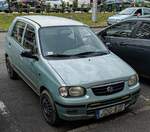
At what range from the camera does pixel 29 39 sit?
6215mm

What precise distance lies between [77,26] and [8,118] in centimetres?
218

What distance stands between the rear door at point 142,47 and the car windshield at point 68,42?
1.24 meters

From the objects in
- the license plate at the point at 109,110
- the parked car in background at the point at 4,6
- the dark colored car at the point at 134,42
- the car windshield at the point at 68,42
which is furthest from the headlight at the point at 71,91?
the parked car in background at the point at 4,6

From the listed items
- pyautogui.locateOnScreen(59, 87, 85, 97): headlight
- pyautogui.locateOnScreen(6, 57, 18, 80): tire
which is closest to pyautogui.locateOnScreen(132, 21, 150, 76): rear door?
pyautogui.locateOnScreen(59, 87, 85, 97): headlight

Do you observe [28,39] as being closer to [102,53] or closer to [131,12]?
[102,53]

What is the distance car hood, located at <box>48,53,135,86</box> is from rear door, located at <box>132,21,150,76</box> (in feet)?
4.81

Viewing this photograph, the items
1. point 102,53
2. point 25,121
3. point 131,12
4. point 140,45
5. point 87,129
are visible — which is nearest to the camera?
point 87,129

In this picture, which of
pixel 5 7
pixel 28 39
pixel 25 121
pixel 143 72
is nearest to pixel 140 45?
pixel 143 72

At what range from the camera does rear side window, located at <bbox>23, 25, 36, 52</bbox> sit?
19.6ft

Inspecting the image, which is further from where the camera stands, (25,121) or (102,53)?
(102,53)

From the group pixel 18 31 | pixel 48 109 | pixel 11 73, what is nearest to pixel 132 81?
pixel 48 109

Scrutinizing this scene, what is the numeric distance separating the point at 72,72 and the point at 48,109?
695 millimetres

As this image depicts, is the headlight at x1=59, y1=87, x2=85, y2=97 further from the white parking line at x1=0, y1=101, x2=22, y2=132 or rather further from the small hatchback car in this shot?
the white parking line at x1=0, y1=101, x2=22, y2=132

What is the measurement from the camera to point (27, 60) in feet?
19.8
